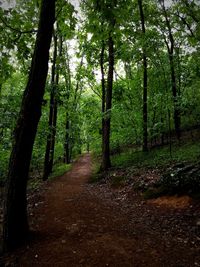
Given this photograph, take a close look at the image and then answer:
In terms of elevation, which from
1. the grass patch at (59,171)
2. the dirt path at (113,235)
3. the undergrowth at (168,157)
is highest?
the undergrowth at (168,157)

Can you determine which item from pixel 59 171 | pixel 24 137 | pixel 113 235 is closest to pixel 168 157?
pixel 113 235

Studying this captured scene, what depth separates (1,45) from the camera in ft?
20.6

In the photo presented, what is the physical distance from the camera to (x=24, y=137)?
19.5ft

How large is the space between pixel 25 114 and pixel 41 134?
10.5 m

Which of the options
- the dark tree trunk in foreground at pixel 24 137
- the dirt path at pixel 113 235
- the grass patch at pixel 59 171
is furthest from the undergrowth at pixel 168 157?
the dark tree trunk in foreground at pixel 24 137

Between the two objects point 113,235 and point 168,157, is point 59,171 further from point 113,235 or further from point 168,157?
point 113,235

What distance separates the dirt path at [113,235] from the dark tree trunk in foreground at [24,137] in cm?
61

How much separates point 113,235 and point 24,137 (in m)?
3.19

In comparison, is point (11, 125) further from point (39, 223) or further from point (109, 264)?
point (109, 264)

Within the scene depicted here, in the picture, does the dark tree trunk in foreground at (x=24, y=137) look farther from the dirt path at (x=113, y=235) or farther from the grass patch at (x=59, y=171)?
the grass patch at (x=59, y=171)

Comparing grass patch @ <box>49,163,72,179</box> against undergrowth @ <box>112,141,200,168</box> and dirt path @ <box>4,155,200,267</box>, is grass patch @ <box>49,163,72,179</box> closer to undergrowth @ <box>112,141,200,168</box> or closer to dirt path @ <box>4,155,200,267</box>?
undergrowth @ <box>112,141,200,168</box>

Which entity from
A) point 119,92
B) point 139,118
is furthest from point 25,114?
point 139,118

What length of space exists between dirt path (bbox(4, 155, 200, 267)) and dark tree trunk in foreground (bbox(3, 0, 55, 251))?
24.1 inches

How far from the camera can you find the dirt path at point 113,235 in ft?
17.0
